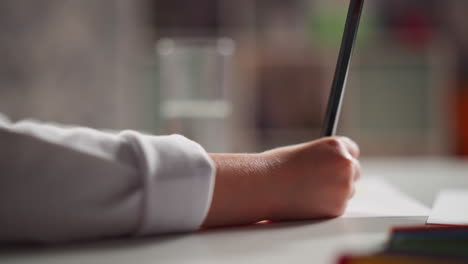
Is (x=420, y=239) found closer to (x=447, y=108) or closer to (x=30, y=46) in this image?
(x=30, y=46)

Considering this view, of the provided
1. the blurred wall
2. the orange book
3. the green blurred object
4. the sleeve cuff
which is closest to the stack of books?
the orange book

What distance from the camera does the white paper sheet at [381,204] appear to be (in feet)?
1.53

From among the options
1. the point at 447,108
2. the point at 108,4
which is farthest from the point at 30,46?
the point at 447,108

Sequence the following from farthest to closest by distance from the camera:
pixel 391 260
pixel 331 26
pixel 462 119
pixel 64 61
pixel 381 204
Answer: pixel 462 119
pixel 331 26
pixel 64 61
pixel 381 204
pixel 391 260


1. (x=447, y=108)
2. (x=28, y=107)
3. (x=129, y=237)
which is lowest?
(x=447, y=108)

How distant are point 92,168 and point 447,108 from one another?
9.54ft

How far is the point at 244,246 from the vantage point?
35 cm

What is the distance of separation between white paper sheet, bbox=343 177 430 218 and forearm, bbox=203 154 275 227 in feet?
0.26

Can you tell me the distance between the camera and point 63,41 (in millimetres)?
1702

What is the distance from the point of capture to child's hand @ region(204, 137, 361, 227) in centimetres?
41

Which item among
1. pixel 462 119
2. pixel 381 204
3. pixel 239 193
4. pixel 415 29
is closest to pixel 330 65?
pixel 415 29

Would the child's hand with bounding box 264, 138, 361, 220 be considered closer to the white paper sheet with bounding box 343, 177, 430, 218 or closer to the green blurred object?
the white paper sheet with bounding box 343, 177, 430, 218

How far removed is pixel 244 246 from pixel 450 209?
224 mm

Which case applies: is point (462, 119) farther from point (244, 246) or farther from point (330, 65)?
point (244, 246)
